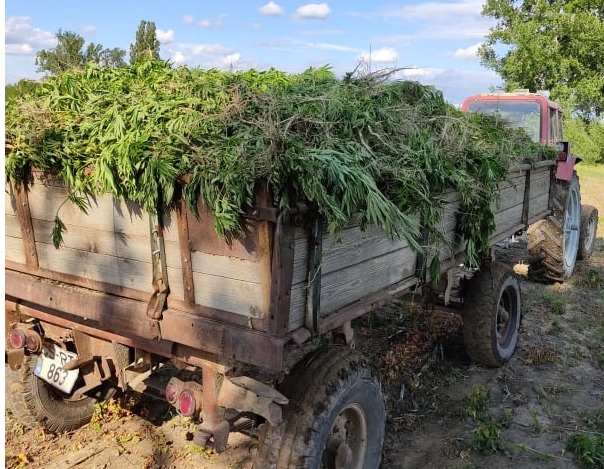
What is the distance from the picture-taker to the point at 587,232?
27.6 ft

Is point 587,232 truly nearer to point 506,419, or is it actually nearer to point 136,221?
point 506,419

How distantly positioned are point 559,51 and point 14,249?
27.5 m

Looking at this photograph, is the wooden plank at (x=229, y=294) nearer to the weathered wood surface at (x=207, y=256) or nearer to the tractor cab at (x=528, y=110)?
the weathered wood surface at (x=207, y=256)

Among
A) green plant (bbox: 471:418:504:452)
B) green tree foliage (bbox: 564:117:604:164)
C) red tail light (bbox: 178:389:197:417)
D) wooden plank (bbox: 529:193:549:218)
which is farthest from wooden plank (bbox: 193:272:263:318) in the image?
green tree foliage (bbox: 564:117:604:164)

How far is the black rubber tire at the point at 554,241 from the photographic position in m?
6.84

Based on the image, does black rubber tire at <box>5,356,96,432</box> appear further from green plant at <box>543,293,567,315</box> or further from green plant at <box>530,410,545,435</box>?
green plant at <box>543,293,567,315</box>

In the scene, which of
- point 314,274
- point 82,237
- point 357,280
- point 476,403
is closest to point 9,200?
point 82,237

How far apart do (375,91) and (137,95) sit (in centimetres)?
141

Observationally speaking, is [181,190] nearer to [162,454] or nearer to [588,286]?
[162,454]

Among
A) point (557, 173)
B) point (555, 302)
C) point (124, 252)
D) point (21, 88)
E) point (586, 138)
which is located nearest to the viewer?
point (124, 252)

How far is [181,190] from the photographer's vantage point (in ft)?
7.68

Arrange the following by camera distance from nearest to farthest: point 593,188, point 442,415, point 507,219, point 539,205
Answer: point 442,415, point 507,219, point 539,205, point 593,188

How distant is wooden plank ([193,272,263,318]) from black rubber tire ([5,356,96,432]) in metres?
1.67

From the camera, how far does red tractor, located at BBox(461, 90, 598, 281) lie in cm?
667
